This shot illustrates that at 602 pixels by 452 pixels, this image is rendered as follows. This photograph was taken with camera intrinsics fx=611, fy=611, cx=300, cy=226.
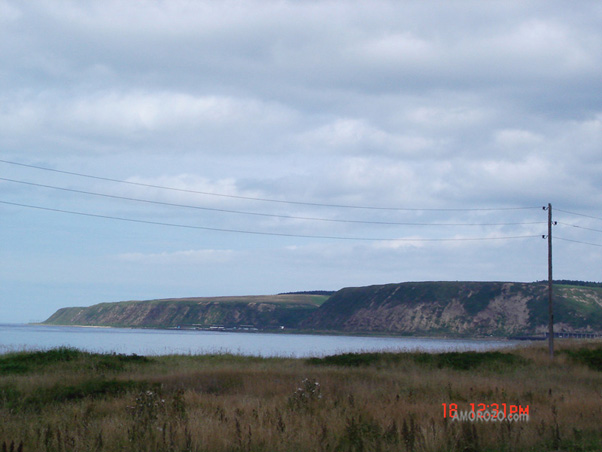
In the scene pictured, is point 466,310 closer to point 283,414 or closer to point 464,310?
point 464,310

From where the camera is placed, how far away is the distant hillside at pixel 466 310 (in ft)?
499

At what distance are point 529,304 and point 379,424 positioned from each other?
6300 inches

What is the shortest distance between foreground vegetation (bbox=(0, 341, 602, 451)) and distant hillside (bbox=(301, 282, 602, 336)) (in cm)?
13503

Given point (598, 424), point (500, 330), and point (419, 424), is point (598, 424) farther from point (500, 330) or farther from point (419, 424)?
point (500, 330)

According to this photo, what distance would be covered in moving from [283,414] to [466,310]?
529 ft

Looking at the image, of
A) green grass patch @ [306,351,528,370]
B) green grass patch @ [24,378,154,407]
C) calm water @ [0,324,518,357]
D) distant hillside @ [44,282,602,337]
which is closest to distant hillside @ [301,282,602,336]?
distant hillside @ [44,282,602,337]

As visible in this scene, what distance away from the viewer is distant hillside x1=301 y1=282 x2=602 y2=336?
499 feet

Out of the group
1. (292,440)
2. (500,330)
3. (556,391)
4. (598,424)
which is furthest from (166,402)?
(500,330)

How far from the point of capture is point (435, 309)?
171000mm

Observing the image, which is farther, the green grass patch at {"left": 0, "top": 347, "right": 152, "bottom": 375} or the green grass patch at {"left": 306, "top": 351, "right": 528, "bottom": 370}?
the green grass patch at {"left": 306, "top": 351, "right": 528, "bottom": 370}
